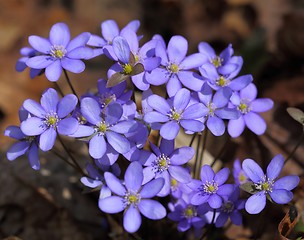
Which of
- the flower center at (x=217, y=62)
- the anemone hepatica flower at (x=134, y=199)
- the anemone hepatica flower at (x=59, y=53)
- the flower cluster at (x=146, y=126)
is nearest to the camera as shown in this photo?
the anemone hepatica flower at (x=134, y=199)

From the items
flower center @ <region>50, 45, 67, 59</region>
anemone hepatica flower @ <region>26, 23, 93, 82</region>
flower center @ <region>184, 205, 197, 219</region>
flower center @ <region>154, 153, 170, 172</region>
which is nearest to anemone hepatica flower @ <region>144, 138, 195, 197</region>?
flower center @ <region>154, 153, 170, 172</region>

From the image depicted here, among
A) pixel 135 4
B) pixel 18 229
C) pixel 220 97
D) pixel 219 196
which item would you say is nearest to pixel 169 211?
pixel 219 196

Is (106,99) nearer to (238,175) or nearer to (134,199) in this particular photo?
(134,199)

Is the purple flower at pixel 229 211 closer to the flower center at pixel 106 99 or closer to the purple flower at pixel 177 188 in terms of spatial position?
the purple flower at pixel 177 188

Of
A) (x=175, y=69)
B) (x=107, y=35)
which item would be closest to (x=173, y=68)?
(x=175, y=69)

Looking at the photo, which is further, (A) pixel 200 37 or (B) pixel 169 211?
(A) pixel 200 37

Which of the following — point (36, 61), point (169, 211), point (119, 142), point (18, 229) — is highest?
point (36, 61)

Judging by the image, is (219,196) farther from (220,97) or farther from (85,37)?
(85,37)

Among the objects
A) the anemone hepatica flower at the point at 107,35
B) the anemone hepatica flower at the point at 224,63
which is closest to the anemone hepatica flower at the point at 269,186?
the anemone hepatica flower at the point at 224,63
